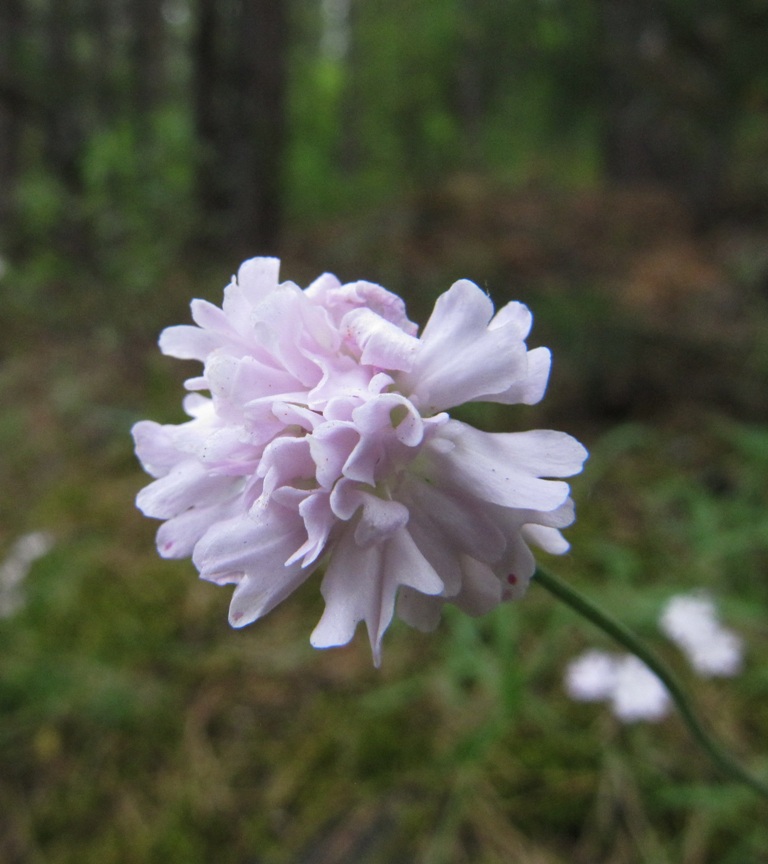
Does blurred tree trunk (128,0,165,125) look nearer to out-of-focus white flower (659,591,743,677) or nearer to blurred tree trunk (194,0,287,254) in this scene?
blurred tree trunk (194,0,287,254)

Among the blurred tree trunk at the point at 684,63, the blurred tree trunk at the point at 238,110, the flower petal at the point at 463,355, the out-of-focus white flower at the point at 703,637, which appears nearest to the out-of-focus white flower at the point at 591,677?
the out-of-focus white flower at the point at 703,637

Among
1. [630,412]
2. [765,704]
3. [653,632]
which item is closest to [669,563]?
[653,632]

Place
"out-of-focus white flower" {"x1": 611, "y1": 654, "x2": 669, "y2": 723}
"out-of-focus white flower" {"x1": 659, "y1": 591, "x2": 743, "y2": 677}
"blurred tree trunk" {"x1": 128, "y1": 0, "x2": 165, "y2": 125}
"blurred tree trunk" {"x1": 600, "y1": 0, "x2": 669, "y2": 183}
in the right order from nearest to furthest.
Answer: "out-of-focus white flower" {"x1": 611, "y1": 654, "x2": 669, "y2": 723}
"out-of-focus white flower" {"x1": 659, "y1": 591, "x2": 743, "y2": 677}
"blurred tree trunk" {"x1": 600, "y1": 0, "x2": 669, "y2": 183}
"blurred tree trunk" {"x1": 128, "y1": 0, "x2": 165, "y2": 125}

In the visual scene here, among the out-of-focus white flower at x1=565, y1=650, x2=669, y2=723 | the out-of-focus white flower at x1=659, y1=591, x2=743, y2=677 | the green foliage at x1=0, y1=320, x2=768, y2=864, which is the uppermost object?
the out-of-focus white flower at x1=659, y1=591, x2=743, y2=677

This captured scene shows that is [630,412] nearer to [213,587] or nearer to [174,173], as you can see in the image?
[213,587]

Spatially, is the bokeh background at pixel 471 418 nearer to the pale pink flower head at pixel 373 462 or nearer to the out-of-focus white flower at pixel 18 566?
the out-of-focus white flower at pixel 18 566

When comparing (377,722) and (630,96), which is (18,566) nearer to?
(377,722)

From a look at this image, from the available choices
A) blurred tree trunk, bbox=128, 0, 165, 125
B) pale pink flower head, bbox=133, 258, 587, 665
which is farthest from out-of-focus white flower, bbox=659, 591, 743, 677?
blurred tree trunk, bbox=128, 0, 165, 125
